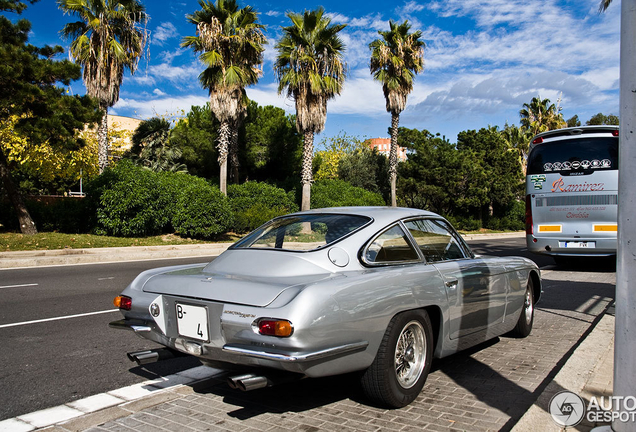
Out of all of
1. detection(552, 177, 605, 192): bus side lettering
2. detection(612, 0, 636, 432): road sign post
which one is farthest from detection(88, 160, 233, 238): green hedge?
detection(612, 0, 636, 432): road sign post

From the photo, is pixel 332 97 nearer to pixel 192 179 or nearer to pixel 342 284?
pixel 192 179

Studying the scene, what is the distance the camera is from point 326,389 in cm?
408

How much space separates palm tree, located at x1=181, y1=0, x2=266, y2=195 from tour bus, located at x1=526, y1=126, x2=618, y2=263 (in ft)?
48.7

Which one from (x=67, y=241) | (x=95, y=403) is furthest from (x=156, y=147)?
(x=95, y=403)

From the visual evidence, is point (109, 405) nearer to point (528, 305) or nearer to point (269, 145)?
point (528, 305)

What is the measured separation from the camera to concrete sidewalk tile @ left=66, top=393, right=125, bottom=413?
371 cm

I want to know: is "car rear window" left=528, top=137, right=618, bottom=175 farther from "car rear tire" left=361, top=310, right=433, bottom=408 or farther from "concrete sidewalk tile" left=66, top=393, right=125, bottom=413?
"concrete sidewalk tile" left=66, top=393, right=125, bottom=413

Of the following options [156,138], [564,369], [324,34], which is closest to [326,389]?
[564,369]

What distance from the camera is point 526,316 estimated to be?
5.70 m

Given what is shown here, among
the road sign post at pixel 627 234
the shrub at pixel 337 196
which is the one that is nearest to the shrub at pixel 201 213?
the shrub at pixel 337 196

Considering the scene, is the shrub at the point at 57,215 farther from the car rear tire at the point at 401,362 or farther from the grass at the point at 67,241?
the car rear tire at the point at 401,362

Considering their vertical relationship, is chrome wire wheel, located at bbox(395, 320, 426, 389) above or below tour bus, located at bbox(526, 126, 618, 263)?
below

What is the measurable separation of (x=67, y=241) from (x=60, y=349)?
12.0 metres

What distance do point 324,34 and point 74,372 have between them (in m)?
22.2
